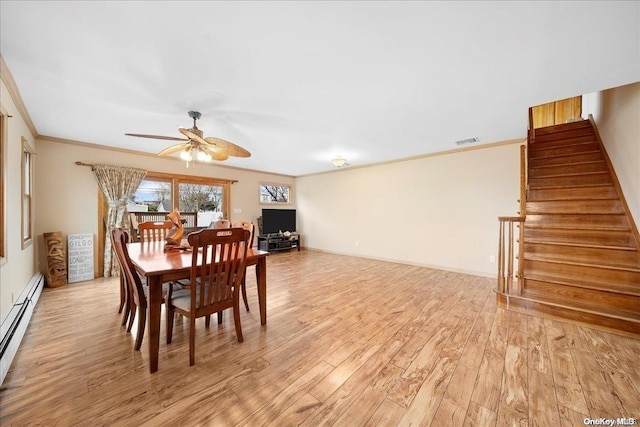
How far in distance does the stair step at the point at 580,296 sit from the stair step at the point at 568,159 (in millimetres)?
2138

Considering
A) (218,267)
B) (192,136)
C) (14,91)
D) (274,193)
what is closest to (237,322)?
(218,267)

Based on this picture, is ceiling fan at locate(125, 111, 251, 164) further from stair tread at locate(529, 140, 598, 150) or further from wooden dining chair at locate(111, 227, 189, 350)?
stair tread at locate(529, 140, 598, 150)

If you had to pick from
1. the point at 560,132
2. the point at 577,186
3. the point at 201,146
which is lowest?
the point at 577,186

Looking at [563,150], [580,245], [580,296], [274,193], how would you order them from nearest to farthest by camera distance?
[580,296], [580,245], [563,150], [274,193]

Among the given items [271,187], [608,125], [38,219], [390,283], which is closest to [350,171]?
[271,187]

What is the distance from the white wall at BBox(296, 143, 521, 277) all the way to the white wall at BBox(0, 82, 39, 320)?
5.40 metres

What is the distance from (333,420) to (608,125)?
495 cm

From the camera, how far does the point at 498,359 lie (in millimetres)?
1856

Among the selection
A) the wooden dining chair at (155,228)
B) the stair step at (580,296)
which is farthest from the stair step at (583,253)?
the wooden dining chair at (155,228)

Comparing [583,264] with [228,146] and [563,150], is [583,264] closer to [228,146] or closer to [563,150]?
[563,150]

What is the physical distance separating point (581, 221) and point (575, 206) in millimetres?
Result: 240

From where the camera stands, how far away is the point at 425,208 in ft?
16.1

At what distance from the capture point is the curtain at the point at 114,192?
13.6 ft

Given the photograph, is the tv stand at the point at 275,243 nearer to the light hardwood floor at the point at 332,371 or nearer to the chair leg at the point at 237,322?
the light hardwood floor at the point at 332,371
